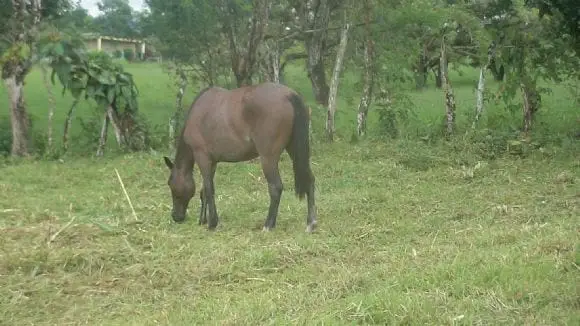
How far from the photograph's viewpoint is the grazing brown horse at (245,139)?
7105 mm

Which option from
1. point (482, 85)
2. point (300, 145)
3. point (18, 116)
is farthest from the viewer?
point (482, 85)

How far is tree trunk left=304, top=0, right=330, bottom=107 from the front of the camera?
15.7 metres

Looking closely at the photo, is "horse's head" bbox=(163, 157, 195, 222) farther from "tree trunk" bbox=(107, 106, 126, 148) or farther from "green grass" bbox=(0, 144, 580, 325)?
"tree trunk" bbox=(107, 106, 126, 148)

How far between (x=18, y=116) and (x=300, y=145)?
25.0 feet

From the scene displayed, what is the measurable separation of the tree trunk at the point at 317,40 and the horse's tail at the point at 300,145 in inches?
312

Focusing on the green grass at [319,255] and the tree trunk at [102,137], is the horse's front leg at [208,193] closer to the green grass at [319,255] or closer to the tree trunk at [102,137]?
the green grass at [319,255]

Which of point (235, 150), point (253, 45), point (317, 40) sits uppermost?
point (317, 40)

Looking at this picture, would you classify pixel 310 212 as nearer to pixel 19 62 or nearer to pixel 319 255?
pixel 319 255

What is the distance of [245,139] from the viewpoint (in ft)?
24.2

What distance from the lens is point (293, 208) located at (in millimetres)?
8461

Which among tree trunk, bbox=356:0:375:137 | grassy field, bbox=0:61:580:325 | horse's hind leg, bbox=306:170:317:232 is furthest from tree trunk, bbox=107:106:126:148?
horse's hind leg, bbox=306:170:317:232

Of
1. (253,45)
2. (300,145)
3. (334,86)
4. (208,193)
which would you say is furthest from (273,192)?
(334,86)

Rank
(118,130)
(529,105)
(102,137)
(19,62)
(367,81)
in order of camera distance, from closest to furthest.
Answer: (19,62), (529,105), (102,137), (118,130), (367,81)

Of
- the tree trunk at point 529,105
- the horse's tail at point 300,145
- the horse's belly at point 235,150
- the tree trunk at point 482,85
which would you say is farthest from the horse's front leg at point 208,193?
the tree trunk at point 529,105
